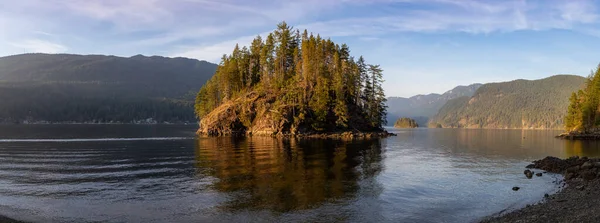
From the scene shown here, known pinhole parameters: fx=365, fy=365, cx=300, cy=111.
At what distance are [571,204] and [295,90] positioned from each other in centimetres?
10339

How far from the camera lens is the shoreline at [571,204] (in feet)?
73.1

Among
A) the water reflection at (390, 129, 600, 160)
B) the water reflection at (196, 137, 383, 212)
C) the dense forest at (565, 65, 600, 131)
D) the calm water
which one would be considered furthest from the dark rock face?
the dense forest at (565, 65, 600, 131)

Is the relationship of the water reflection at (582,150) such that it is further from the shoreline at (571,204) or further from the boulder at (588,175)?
the boulder at (588,175)

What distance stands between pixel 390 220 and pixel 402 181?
15.9 meters

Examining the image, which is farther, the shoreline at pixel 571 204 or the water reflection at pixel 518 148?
the water reflection at pixel 518 148

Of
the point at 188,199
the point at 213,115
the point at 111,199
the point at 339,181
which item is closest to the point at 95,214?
the point at 111,199

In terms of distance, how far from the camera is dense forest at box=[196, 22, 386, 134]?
407ft

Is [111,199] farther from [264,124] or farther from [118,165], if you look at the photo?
[264,124]

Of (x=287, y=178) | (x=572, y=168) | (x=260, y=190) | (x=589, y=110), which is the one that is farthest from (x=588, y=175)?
(x=589, y=110)

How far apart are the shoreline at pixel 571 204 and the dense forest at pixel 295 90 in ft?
276

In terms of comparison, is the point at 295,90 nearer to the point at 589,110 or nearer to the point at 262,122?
the point at 262,122

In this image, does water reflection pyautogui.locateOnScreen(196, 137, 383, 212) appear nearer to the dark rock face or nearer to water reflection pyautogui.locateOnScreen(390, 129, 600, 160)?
the dark rock face

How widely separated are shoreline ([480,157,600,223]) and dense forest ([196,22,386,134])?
84.1 meters

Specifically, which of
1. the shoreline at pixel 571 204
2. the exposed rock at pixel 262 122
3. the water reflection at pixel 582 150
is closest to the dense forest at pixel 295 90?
the exposed rock at pixel 262 122
